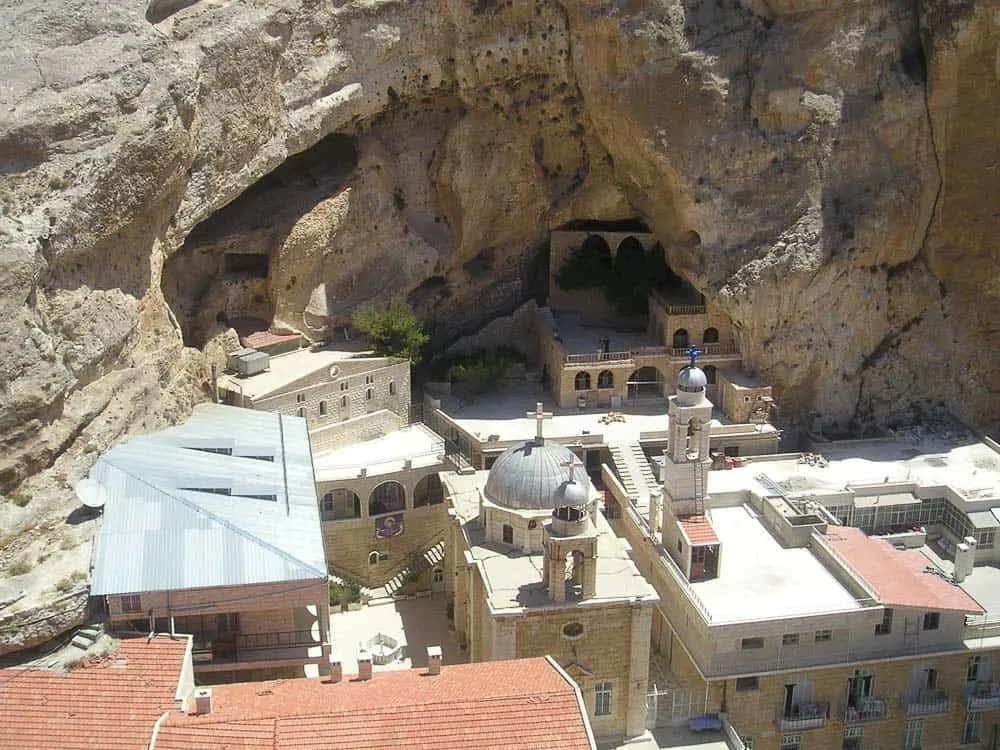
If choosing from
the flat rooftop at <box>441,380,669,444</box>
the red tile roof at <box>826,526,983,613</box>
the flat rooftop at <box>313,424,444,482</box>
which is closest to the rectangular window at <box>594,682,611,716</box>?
the red tile roof at <box>826,526,983,613</box>

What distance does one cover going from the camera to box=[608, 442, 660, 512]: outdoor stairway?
38.3 meters

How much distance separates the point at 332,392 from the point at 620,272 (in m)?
13.6

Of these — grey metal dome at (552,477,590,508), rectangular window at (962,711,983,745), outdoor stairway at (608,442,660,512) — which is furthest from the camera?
outdoor stairway at (608,442,660,512)

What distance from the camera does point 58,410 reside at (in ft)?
101

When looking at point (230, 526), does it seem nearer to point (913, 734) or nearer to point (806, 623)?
point (806, 623)

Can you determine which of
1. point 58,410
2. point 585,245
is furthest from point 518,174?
point 58,410

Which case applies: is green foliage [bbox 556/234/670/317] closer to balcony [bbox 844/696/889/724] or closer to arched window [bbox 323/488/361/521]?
arched window [bbox 323/488/361/521]

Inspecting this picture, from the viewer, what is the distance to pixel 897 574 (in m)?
31.8

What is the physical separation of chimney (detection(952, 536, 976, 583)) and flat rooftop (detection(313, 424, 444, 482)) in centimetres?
1686

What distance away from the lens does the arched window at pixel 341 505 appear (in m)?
38.5

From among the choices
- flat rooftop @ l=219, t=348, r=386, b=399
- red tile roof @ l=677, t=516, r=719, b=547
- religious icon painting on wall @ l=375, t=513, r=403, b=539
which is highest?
flat rooftop @ l=219, t=348, r=386, b=399

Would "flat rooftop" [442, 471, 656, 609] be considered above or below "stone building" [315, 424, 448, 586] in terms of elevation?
above

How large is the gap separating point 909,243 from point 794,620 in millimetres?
19680

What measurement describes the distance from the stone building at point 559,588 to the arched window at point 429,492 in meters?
8.35
